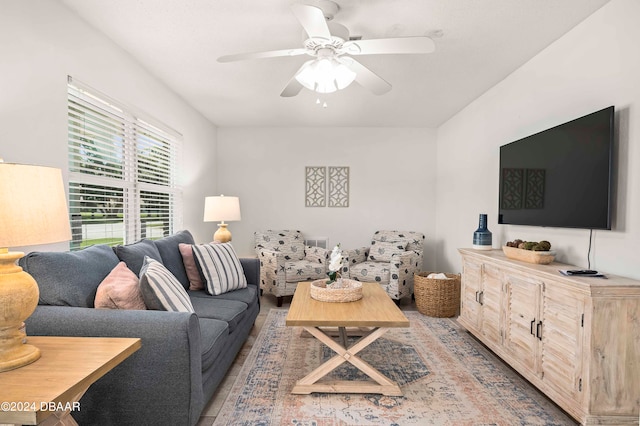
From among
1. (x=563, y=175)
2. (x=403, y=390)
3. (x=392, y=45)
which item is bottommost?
(x=403, y=390)

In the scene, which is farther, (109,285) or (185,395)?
(109,285)

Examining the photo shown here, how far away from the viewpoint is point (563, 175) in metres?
2.39

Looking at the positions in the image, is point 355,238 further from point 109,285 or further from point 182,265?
point 109,285

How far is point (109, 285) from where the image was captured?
6.07 ft

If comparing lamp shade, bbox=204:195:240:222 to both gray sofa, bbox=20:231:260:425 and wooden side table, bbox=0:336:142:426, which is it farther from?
wooden side table, bbox=0:336:142:426

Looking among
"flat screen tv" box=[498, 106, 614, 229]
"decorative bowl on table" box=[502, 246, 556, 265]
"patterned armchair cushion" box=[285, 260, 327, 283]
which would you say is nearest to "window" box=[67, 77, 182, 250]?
"patterned armchair cushion" box=[285, 260, 327, 283]

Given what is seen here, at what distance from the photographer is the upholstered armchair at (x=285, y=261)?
171 inches

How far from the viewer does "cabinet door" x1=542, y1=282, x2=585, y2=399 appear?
1.87m

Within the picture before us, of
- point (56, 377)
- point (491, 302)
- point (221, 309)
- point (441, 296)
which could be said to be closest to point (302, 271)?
point (441, 296)

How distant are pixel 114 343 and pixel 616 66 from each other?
299 cm

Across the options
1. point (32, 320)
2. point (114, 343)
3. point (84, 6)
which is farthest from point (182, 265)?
point (84, 6)

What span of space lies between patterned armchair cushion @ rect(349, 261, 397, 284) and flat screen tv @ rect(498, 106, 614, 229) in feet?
5.28

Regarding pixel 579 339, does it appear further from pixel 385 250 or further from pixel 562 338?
pixel 385 250

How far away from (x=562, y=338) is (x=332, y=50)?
2.11 m
